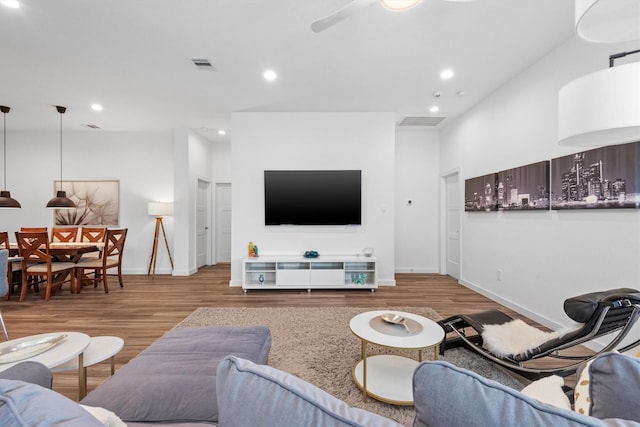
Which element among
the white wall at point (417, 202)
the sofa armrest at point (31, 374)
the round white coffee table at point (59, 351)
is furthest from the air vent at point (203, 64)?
the white wall at point (417, 202)

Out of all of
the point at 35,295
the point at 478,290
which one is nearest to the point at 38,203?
the point at 35,295

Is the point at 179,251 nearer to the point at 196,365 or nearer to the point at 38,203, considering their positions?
the point at 38,203

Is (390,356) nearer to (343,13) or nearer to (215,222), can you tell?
(343,13)

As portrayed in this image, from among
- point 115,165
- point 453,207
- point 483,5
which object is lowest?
point 453,207

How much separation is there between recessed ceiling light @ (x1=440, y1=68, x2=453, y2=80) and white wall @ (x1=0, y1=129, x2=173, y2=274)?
4.99 metres

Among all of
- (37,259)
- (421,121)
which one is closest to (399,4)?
(421,121)

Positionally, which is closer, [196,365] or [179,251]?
[196,365]

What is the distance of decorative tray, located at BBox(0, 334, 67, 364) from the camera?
1.25 metres

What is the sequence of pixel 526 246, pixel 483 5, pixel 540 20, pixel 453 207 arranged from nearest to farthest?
pixel 483 5 < pixel 540 20 < pixel 526 246 < pixel 453 207

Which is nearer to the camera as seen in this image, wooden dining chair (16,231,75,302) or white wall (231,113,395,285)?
wooden dining chair (16,231,75,302)

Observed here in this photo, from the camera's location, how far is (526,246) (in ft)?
10.1

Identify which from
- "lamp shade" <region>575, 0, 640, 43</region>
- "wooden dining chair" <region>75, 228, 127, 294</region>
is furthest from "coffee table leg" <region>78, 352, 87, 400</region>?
"wooden dining chair" <region>75, 228, 127, 294</region>

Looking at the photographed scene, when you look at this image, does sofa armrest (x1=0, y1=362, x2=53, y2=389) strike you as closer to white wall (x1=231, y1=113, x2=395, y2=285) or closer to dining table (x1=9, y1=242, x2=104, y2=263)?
white wall (x1=231, y1=113, x2=395, y2=285)

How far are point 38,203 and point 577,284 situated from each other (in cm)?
849
